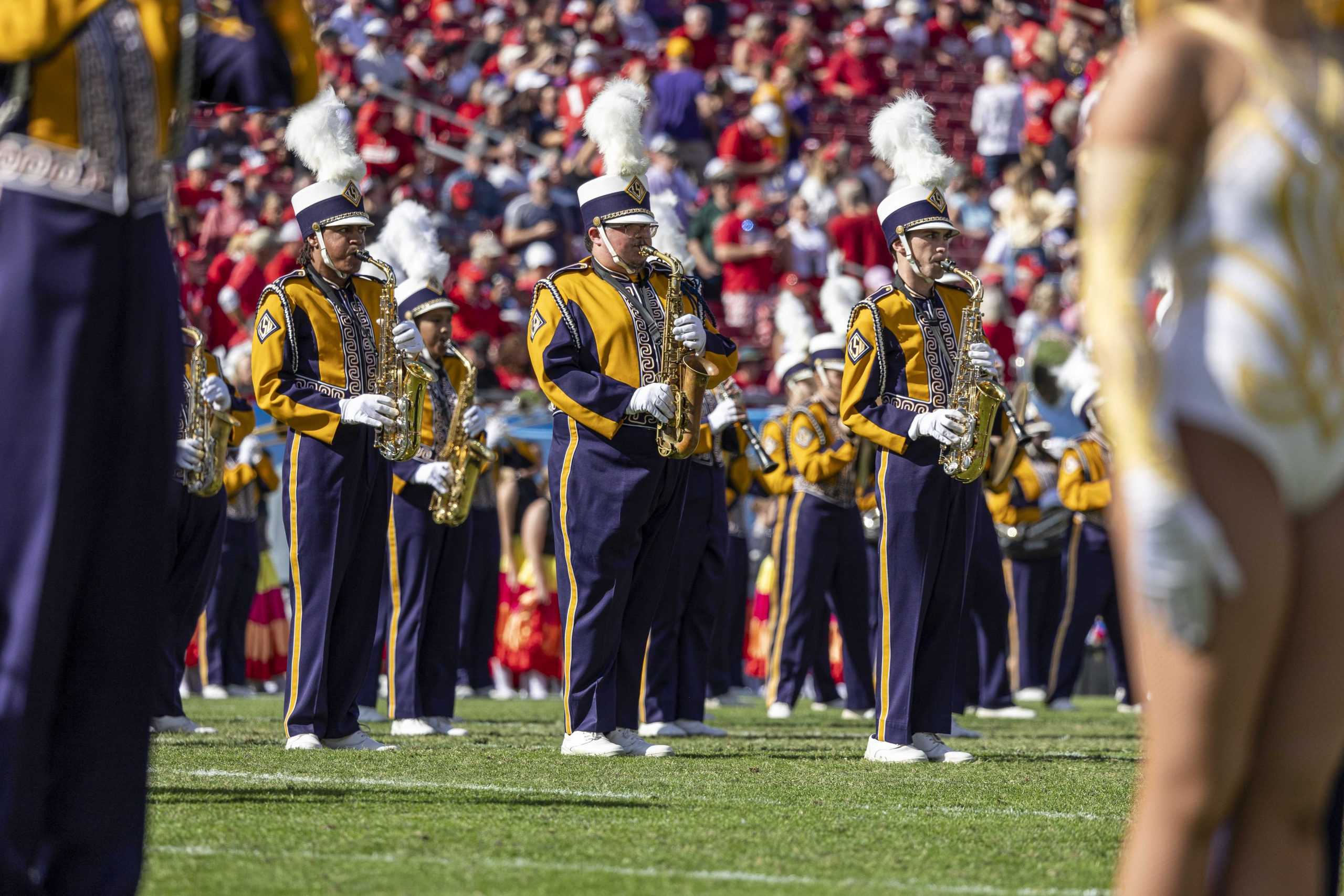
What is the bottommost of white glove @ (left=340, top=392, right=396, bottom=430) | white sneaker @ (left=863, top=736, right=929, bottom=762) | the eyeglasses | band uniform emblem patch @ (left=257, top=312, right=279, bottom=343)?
white sneaker @ (left=863, top=736, right=929, bottom=762)

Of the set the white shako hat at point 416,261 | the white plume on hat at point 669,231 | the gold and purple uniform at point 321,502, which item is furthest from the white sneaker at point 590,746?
the white plume on hat at point 669,231

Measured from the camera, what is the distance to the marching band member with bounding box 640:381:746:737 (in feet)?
35.7

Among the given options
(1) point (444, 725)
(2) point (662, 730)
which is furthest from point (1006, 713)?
(1) point (444, 725)

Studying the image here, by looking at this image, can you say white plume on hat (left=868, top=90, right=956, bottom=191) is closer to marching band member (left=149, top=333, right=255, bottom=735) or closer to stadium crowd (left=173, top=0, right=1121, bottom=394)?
marching band member (left=149, top=333, right=255, bottom=735)

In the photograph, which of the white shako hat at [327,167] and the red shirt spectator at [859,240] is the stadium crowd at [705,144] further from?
the white shako hat at [327,167]

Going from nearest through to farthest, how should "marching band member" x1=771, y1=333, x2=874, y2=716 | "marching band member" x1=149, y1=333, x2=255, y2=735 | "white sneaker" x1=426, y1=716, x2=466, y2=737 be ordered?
1. "white sneaker" x1=426, y1=716, x2=466, y2=737
2. "marching band member" x1=149, y1=333, x2=255, y2=735
3. "marching band member" x1=771, y1=333, x2=874, y2=716

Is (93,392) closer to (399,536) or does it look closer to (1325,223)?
(1325,223)

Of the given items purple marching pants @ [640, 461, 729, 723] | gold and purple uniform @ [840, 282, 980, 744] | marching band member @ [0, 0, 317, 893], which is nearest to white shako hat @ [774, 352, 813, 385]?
purple marching pants @ [640, 461, 729, 723]

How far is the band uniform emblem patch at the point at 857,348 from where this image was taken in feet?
29.3

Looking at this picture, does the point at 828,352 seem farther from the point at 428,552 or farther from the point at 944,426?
the point at 944,426

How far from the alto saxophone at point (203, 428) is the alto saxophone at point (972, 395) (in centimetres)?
388

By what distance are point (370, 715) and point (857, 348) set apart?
170 inches

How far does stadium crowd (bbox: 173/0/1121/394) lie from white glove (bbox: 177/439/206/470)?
5798 mm

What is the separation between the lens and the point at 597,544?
881 cm
